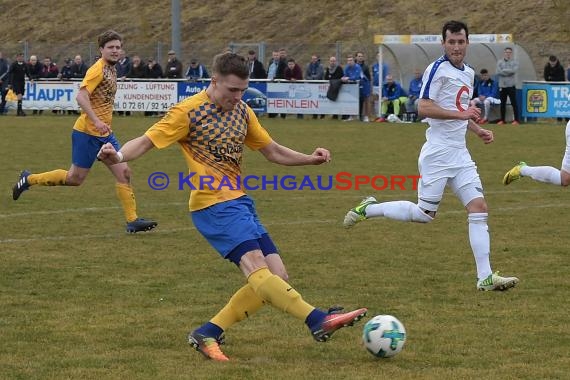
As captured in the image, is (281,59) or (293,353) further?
(281,59)

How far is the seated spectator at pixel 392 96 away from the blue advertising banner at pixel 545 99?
3.19 m

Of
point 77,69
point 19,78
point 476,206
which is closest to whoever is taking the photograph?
point 476,206

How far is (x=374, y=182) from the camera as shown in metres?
16.7

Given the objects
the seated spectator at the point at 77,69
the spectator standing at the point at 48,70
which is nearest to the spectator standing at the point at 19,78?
the spectator standing at the point at 48,70

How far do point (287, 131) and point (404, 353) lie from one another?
2029cm

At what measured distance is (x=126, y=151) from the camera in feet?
21.5

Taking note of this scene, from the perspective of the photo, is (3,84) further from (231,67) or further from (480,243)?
(231,67)

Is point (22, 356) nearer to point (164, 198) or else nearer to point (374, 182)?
point (164, 198)

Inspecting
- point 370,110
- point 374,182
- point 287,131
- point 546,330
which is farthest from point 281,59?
point 546,330

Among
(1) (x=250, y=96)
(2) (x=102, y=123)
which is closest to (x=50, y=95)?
(1) (x=250, y=96)

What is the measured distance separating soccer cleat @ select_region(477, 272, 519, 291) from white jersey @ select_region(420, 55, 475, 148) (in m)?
1.08

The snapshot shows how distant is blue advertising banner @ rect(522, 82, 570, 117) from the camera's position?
30234mm

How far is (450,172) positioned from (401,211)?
2.60ft

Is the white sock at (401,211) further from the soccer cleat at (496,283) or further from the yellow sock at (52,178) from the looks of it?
the yellow sock at (52,178)
